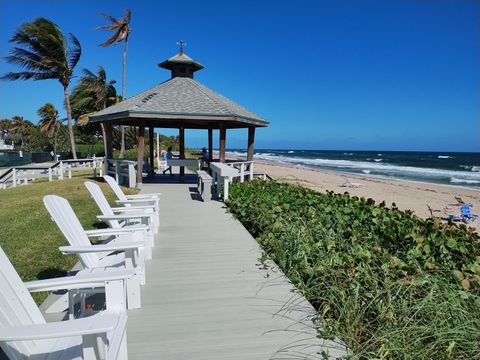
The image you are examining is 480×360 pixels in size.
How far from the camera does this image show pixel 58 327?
165 centimetres

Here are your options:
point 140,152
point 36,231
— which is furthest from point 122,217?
point 140,152

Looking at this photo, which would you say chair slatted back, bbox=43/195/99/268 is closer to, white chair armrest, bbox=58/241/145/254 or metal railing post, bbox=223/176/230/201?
white chair armrest, bbox=58/241/145/254

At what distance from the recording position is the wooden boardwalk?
2.60 metres

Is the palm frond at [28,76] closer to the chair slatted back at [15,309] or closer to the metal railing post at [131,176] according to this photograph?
the metal railing post at [131,176]

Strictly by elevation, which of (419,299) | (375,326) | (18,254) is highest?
(419,299)

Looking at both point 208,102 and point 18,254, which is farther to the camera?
point 208,102

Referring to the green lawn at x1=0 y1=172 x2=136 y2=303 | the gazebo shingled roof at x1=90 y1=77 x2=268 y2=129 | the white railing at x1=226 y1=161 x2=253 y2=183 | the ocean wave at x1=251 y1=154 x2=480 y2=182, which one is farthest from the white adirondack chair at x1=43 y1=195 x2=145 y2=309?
the ocean wave at x1=251 y1=154 x2=480 y2=182

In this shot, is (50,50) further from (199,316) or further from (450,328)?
(450,328)

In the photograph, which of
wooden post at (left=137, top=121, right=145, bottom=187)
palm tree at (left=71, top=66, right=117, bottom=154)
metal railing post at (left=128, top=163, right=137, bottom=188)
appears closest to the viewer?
metal railing post at (left=128, top=163, right=137, bottom=188)

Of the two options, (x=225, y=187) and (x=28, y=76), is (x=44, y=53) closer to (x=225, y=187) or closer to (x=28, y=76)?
(x=28, y=76)

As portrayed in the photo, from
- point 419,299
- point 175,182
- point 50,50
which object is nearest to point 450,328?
point 419,299

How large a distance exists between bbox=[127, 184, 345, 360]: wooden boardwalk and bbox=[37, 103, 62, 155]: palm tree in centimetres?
3919

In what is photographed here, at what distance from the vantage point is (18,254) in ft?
17.7

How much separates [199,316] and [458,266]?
9.13 ft
